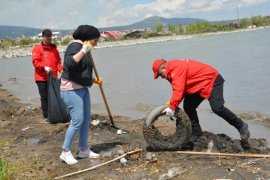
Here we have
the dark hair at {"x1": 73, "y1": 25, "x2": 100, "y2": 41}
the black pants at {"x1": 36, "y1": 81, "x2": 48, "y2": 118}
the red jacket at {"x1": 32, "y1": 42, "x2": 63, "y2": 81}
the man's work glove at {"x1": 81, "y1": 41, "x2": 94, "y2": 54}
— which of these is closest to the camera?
the man's work glove at {"x1": 81, "y1": 41, "x2": 94, "y2": 54}

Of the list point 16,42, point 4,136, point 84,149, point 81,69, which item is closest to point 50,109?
point 4,136

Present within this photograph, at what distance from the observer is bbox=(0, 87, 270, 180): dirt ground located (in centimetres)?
519

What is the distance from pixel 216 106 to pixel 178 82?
2.16 feet

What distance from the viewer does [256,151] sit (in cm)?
643

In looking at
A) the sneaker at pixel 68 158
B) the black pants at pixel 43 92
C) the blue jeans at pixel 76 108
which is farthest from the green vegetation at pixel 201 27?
the sneaker at pixel 68 158

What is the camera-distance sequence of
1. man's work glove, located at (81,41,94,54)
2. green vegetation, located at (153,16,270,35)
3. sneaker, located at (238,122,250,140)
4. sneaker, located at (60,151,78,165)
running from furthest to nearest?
1. green vegetation, located at (153,16,270,35)
2. sneaker, located at (238,122,250,140)
3. sneaker, located at (60,151,78,165)
4. man's work glove, located at (81,41,94,54)

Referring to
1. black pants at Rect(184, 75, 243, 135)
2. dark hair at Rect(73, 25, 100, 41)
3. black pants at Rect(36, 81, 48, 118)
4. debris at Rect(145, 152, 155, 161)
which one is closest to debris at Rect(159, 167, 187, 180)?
debris at Rect(145, 152, 155, 161)

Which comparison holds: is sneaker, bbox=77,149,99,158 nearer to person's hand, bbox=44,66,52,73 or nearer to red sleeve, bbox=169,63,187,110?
red sleeve, bbox=169,63,187,110

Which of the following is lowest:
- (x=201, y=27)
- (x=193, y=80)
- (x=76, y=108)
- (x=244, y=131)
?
(x=201, y=27)

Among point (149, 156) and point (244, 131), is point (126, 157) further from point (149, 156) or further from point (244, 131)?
point (244, 131)

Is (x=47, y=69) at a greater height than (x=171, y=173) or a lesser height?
greater

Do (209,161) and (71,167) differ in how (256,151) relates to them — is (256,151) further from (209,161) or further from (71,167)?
(71,167)

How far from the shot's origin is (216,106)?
5891 millimetres

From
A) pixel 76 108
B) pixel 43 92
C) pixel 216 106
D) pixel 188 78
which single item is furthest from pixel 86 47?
pixel 43 92
